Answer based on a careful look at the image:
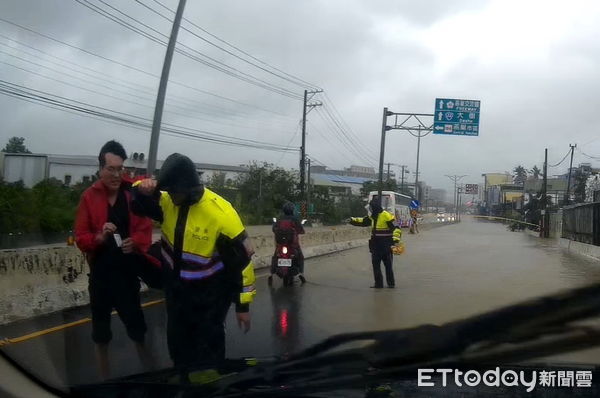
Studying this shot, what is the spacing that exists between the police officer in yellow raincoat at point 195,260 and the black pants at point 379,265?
306cm

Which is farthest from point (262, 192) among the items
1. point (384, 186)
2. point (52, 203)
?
point (384, 186)

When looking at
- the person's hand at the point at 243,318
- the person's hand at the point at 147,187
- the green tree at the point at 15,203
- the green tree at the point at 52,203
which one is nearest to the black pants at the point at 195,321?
the person's hand at the point at 243,318

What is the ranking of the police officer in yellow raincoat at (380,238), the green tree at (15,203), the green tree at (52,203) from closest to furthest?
1. the green tree at (52,203)
2. the green tree at (15,203)
3. the police officer in yellow raincoat at (380,238)

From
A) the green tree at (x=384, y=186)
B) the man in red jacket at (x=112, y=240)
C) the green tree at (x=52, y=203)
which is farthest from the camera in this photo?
the green tree at (x=384, y=186)

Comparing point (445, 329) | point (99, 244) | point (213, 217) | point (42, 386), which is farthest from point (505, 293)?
point (42, 386)

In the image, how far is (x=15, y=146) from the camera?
16.4 ft

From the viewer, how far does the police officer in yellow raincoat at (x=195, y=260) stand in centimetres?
411

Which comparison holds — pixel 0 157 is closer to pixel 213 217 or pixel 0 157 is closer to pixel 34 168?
pixel 34 168

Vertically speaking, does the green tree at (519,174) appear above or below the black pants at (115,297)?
above

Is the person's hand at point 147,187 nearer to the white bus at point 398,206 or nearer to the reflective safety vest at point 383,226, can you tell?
the reflective safety vest at point 383,226

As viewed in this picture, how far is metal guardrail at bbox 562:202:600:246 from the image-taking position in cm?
835

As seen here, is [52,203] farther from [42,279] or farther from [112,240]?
[42,279]

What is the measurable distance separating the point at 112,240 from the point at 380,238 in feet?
14.1

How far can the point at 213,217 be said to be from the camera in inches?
163
